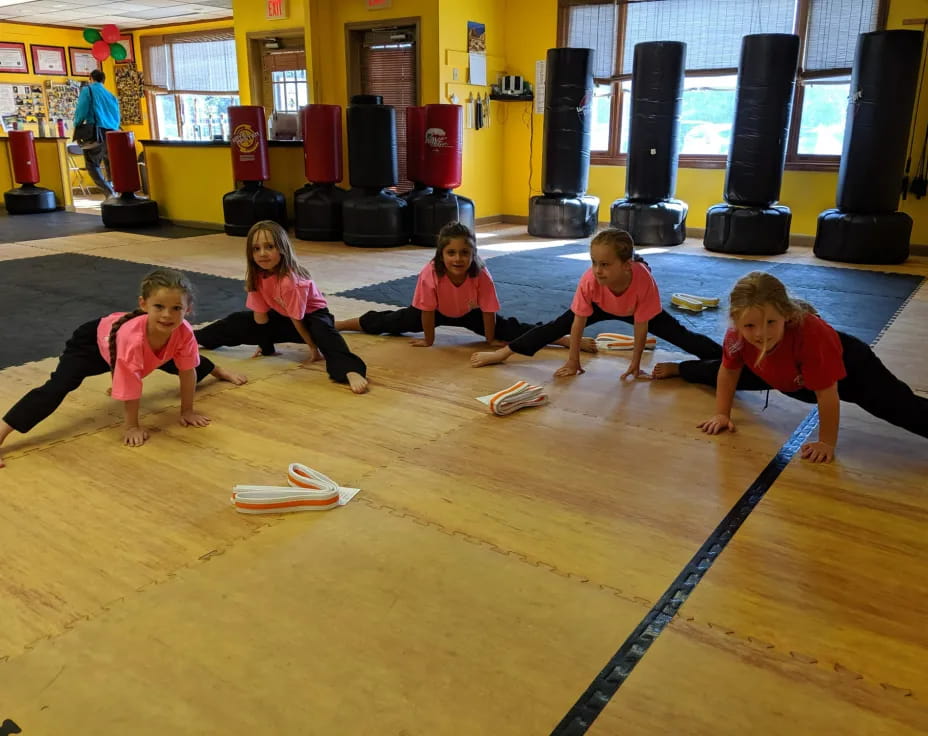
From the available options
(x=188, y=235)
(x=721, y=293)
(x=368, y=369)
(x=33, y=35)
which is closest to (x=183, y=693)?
(x=368, y=369)

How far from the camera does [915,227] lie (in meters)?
7.30

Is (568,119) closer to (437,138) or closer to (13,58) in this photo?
(437,138)

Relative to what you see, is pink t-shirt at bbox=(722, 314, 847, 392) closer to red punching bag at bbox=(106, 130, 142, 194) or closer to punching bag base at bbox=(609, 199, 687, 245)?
punching bag base at bbox=(609, 199, 687, 245)

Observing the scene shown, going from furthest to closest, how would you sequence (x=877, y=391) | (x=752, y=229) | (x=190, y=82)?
(x=190, y=82), (x=752, y=229), (x=877, y=391)

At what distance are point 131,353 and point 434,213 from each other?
5.08m

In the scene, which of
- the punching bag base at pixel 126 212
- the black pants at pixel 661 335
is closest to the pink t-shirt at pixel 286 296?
the black pants at pixel 661 335

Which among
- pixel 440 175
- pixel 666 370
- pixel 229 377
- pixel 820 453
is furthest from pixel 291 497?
pixel 440 175

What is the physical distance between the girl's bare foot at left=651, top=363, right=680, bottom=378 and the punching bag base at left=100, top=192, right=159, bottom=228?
736 centimetres

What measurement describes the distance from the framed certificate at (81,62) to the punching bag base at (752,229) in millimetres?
12653

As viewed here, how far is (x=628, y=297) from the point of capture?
334cm

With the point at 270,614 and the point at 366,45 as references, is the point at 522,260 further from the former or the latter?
the point at 270,614

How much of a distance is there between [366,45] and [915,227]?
6236 millimetres

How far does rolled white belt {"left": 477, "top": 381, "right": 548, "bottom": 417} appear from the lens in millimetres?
2963

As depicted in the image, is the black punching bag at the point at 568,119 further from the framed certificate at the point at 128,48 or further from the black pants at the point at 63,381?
the framed certificate at the point at 128,48
